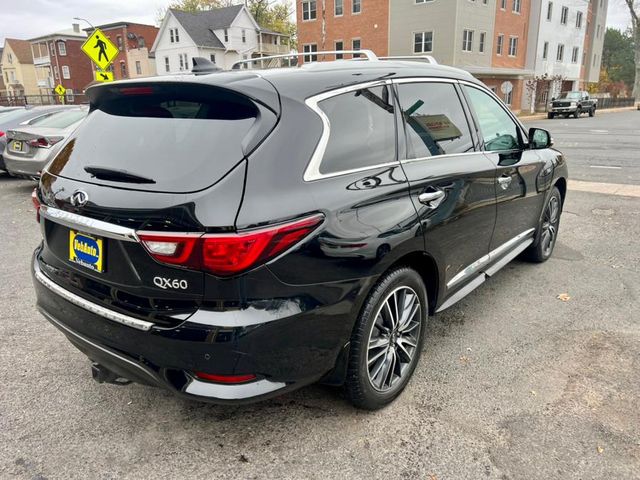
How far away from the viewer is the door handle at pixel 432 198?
9.30ft

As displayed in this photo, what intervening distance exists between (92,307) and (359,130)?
5.30 feet

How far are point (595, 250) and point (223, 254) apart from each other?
5.09m

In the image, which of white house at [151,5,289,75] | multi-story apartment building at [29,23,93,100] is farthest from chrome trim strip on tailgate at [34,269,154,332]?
multi-story apartment building at [29,23,93,100]

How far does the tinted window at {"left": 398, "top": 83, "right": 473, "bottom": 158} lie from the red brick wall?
34.5m

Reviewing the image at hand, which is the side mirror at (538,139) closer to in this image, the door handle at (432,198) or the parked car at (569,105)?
the door handle at (432,198)

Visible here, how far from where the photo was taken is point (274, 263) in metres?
2.10

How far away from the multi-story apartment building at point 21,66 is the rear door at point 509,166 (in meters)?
84.7

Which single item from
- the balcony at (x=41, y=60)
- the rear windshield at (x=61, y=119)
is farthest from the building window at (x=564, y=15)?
the balcony at (x=41, y=60)

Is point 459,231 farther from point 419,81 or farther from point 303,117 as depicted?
point 303,117

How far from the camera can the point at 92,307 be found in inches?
95.1

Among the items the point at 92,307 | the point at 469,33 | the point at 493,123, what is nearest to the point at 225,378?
the point at 92,307

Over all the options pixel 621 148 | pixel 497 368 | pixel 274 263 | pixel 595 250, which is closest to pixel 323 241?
pixel 274 263

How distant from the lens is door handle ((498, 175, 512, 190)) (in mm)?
3759

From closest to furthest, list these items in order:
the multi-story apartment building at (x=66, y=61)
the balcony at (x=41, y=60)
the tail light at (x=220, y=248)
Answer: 1. the tail light at (x=220, y=248)
2. the multi-story apartment building at (x=66, y=61)
3. the balcony at (x=41, y=60)
